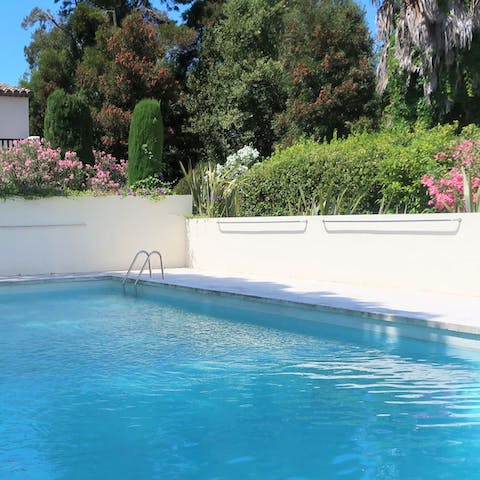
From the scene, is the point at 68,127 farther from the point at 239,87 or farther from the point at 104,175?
the point at 239,87

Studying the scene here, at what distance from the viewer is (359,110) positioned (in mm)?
25078

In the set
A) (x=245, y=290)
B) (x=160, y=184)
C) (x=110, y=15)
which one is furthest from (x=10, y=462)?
(x=110, y=15)

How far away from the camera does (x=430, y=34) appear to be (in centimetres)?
1917

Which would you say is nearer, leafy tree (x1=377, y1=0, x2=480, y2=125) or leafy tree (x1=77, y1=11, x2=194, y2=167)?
leafy tree (x1=377, y1=0, x2=480, y2=125)

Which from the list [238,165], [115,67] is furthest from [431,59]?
[115,67]

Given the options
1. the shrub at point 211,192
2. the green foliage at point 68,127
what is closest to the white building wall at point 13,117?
the green foliage at point 68,127

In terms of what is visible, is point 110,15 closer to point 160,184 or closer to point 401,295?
point 160,184

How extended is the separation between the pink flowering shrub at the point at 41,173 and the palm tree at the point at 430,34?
9091mm

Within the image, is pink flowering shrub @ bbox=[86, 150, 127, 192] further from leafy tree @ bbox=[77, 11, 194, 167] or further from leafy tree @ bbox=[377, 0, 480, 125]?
leafy tree @ bbox=[377, 0, 480, 125]

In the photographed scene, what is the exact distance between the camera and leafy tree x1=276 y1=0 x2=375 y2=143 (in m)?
24.3

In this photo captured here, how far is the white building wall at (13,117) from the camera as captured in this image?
1050 inches

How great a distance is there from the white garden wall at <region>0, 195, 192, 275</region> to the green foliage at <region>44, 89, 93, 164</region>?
12.5 ft

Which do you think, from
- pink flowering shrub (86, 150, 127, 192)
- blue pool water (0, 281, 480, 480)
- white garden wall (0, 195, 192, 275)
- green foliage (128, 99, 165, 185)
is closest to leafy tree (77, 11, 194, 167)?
pink flowering shrub (86, 150, 127, 192)

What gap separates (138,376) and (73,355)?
1319mm
